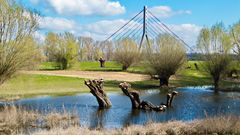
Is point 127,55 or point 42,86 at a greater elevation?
point 127,55

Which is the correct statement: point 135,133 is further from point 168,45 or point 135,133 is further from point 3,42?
point 168,45

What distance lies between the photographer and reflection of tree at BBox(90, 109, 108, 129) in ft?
73.5

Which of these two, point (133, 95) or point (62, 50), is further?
point (62, 50)

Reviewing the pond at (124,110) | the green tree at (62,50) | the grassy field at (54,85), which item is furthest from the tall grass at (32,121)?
the green tree at (62,50)

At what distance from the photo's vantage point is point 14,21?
31.6 meters

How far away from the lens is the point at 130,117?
25.9 meters

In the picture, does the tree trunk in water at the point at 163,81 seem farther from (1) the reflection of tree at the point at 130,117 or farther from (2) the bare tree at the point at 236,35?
(1) the reflection of tree at the point at 130,117

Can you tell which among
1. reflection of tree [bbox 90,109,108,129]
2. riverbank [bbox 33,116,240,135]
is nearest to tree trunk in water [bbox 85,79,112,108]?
reflection of tree [bbox 90,109,108,129]

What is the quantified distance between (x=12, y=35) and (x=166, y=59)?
24.9 meters

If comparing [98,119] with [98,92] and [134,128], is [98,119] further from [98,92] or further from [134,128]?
[134,128]

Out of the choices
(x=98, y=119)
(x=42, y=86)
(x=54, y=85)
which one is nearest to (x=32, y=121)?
(x=98, y=119)

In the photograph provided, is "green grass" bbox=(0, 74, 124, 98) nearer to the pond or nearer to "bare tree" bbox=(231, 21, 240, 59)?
the pond

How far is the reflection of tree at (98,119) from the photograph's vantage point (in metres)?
22.4

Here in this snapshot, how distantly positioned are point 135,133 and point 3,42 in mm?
17374
